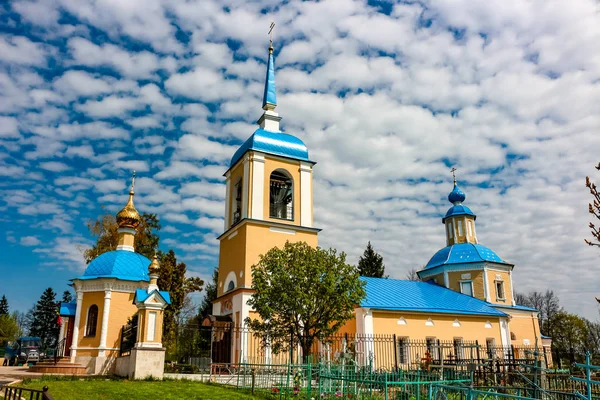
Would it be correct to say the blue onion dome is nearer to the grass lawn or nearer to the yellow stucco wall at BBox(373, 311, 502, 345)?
the yellow stucco wall at BBox(373, 311, 502, 345)

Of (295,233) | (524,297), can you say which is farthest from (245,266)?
(524,297)

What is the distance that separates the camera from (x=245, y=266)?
2130cm

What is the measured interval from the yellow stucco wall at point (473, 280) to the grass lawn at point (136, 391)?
69.0ft

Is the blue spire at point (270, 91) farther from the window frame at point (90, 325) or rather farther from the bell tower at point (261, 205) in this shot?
the window frame at point (90, 325)

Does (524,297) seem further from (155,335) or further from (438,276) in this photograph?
(155,335)

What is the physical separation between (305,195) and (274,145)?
2990 mm

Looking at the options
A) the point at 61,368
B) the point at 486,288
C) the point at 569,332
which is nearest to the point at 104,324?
the point at 61,368

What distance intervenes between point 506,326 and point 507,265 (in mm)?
5920

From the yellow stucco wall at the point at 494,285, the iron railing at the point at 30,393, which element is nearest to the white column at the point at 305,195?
the yellow stucco wall at the point at 494,285

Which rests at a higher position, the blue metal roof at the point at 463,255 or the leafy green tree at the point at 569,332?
the blue metal roof at the point at 463,255

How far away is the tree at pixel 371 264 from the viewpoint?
150 feet

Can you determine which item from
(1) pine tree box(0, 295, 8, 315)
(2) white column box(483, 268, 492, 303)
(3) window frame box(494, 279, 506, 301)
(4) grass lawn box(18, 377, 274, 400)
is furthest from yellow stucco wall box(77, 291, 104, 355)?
(1) pine tree box(0, 295, 8, 315)

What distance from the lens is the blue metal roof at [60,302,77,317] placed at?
22156mm

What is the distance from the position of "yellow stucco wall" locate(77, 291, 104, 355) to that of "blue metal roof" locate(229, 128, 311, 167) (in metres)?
9.29
